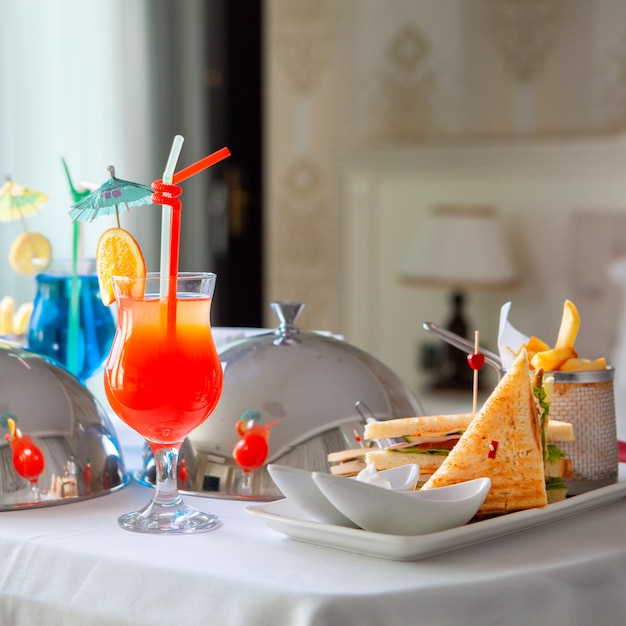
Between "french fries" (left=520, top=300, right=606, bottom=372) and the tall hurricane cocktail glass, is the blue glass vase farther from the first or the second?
"french fries" (left=520, top=300, right=606, bottom=372)

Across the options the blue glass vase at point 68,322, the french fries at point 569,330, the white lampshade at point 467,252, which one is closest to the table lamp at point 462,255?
the white lampshade at point 467,252

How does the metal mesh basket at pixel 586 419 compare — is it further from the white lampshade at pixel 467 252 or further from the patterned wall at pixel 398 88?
the patterned wall at pixel 398 88

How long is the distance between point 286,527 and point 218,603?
122 mm

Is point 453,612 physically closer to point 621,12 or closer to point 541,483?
point 541,483

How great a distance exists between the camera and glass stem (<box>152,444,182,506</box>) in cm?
100

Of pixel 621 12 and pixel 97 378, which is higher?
pixel 621 12

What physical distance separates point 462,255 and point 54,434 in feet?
9.72

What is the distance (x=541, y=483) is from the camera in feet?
3.22

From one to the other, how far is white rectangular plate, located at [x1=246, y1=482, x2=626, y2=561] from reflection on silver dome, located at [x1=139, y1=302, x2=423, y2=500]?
194mm

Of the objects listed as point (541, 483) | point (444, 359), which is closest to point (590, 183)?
point (444, 359)

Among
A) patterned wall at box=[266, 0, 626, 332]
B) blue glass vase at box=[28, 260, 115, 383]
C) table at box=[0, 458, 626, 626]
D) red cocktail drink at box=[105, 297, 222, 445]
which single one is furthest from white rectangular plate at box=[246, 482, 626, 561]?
patterned wall at box=[266, 0, 626, 332]

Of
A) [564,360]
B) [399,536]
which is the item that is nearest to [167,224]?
[399,536]

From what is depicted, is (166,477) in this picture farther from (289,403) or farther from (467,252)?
(467,252)

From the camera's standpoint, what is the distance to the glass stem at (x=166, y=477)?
999 millimetres
